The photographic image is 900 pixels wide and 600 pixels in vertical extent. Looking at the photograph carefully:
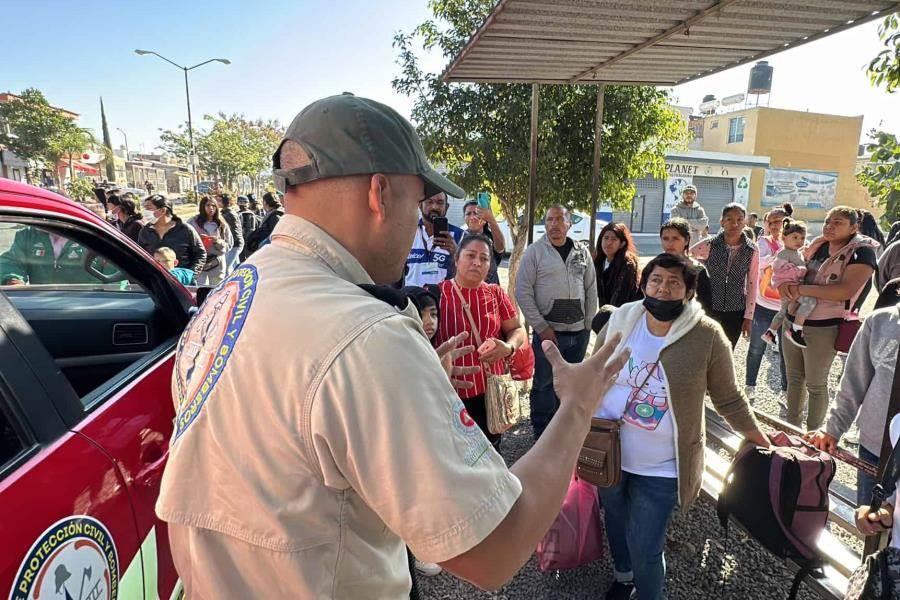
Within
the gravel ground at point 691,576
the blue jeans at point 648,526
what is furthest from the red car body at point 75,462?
the blue jeans at point 648,526

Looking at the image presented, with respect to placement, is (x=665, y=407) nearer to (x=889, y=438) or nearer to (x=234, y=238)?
(x=889, y=438)

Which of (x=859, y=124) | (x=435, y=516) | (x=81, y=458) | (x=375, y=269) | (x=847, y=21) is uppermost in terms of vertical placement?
(x=859, y=124)

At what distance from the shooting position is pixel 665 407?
2.23 m

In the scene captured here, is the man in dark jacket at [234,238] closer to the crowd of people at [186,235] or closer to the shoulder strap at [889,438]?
the crowd of people at [186,235]

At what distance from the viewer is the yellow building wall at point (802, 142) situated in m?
34.7

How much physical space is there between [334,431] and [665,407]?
187 cm

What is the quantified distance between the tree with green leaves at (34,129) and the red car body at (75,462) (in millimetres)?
42930

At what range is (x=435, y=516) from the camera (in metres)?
0.74

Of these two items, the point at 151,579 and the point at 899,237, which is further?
the point at 899,237

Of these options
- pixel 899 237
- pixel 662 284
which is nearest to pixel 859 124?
pixel 899 237

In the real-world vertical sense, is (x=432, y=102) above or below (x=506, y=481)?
above

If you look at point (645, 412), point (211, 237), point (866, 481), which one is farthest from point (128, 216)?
point (866, 481)

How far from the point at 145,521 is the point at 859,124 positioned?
48950mm

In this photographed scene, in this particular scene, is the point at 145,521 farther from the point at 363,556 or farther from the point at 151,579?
the point at 363,556
